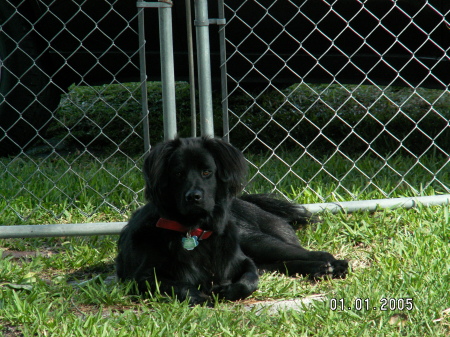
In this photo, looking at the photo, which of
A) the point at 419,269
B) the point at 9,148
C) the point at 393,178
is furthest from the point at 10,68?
the point at 419,269

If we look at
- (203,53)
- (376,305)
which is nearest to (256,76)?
(203,53)

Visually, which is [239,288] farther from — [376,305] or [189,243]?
[376,305]

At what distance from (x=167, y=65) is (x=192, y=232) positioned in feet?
3.68

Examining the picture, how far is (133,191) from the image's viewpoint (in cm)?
415

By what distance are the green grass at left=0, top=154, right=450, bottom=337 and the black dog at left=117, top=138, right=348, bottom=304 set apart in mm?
97

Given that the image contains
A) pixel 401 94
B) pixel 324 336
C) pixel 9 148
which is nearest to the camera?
pixel 324 336

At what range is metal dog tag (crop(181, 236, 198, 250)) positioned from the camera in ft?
9.73

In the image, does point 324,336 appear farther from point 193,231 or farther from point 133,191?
point 133,191

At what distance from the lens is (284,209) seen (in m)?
3.79

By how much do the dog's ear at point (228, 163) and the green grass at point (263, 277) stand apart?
53cm

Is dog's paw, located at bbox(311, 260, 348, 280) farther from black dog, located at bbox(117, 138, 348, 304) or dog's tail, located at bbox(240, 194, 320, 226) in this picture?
dog's tail, located at bbox(240, 194, 320, 226)

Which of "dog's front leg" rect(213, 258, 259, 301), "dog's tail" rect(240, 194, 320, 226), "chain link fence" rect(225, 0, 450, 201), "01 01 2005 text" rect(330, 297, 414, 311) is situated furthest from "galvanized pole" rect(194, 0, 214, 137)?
"01 01 2005 text" rect(330, 297, 414, 311)

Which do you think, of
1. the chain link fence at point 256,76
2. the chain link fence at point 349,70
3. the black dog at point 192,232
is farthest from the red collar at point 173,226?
the chain link fence at point 349,70

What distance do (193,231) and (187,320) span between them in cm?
58
